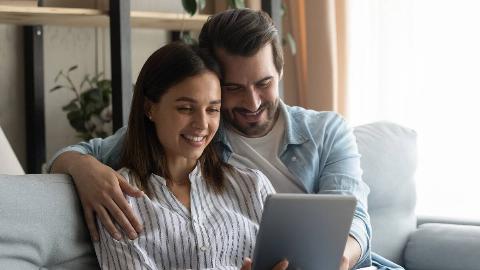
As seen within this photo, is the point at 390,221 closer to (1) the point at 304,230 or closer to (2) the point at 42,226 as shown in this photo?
(1) the point at 304,230

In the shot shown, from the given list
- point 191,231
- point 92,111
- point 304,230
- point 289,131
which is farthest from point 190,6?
point 304,230

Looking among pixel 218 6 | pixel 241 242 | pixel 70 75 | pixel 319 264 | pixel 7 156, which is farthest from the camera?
pixel 218 6

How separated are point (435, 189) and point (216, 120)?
1.43 m

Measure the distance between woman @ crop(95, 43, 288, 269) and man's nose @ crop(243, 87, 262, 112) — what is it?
10cm

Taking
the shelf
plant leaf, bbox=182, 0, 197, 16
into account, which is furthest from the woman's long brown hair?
plant leaf, bbox=182, 0, 197, 16

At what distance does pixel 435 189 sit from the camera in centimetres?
298

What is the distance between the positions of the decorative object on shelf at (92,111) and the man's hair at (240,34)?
43.9 inches

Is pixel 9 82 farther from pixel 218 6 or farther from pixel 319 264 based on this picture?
pixel 319 264

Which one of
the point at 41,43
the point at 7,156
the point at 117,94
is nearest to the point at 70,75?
the point at 41,43

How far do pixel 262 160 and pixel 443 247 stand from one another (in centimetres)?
62

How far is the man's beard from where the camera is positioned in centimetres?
193

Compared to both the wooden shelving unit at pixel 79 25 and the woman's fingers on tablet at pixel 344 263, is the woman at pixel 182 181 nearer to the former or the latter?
the woman's fingers on tablet at pixel 344 263

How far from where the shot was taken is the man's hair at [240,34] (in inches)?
74.1

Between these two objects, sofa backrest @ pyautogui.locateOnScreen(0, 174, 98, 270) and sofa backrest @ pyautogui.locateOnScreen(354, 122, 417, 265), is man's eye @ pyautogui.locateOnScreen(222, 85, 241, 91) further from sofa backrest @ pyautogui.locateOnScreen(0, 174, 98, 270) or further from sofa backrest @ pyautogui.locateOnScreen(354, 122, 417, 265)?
sofa backrest @ pyautogui.locateOnScreen(354, 122, 417, 265)
